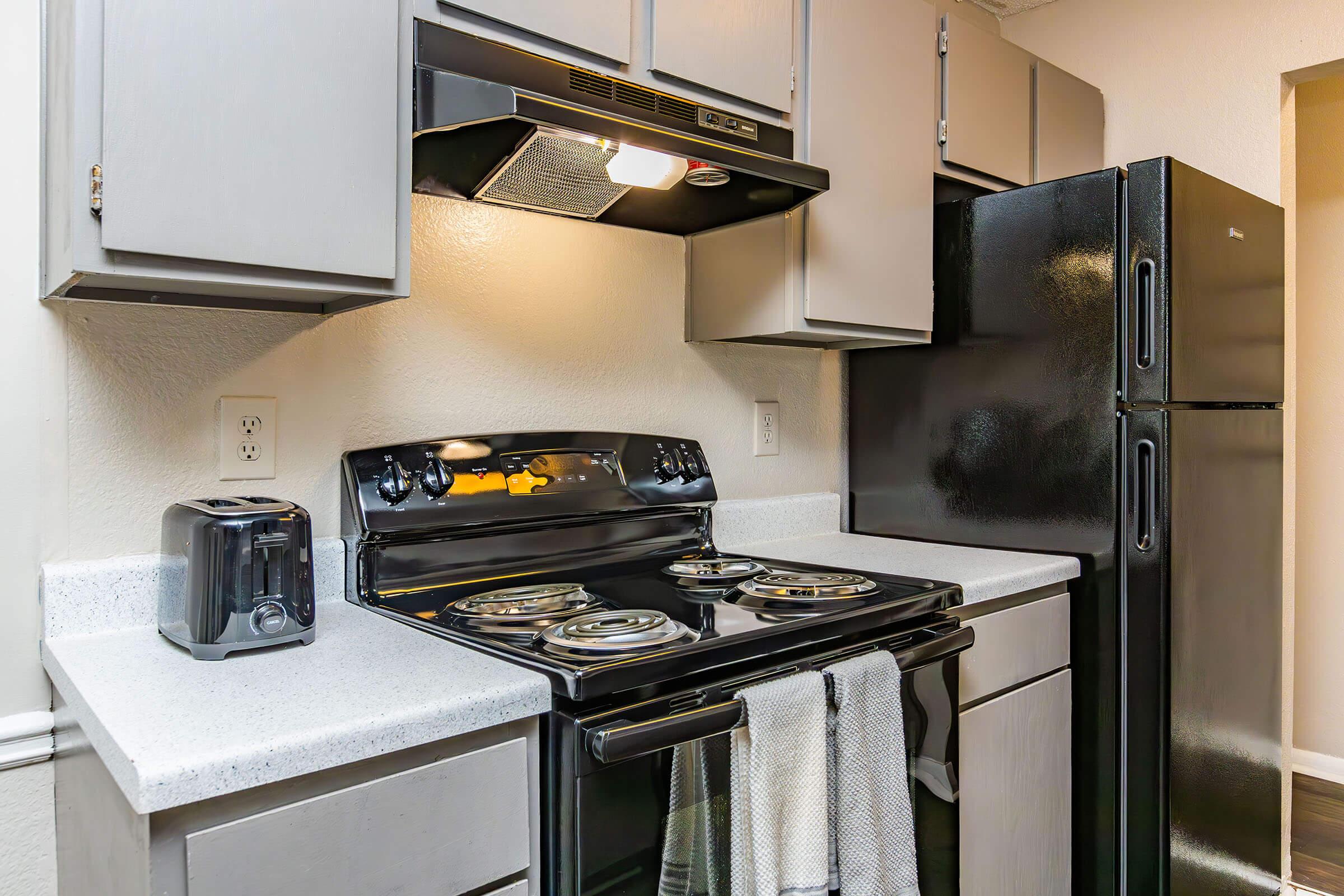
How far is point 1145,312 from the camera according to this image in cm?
176

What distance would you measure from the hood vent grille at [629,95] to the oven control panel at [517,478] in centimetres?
59

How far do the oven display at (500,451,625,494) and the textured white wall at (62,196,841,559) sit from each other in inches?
3.8

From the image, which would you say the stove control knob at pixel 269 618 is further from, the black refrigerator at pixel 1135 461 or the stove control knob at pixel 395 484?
the black refrigerator at pixel 1135 461

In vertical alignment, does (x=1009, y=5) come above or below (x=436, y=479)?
above

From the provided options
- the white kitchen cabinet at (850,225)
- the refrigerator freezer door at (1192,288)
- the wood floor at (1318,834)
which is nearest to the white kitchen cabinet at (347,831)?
the white kitchen cabinet at (850,225)

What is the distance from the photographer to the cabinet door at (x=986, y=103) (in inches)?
80.7

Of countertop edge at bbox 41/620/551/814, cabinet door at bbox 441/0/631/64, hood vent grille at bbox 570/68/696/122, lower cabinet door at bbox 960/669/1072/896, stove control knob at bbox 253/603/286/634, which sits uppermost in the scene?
cabinet door at bbox 441/0/631/64

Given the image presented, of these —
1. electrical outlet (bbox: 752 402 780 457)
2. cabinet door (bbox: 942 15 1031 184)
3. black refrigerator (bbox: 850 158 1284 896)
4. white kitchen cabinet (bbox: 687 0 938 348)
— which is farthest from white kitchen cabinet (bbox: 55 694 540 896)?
cabinet door (bbox: 942 15 1031 184)

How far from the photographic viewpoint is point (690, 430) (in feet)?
6.49

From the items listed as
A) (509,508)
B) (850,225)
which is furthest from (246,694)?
(850,225)

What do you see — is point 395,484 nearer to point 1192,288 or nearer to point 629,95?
point 629,95

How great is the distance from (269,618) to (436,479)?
41 cm

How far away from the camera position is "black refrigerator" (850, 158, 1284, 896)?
1760 millimetres

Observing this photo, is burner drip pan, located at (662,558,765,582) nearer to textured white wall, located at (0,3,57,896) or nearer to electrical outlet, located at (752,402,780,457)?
electrical outlet, located at (752,402,780,457)
